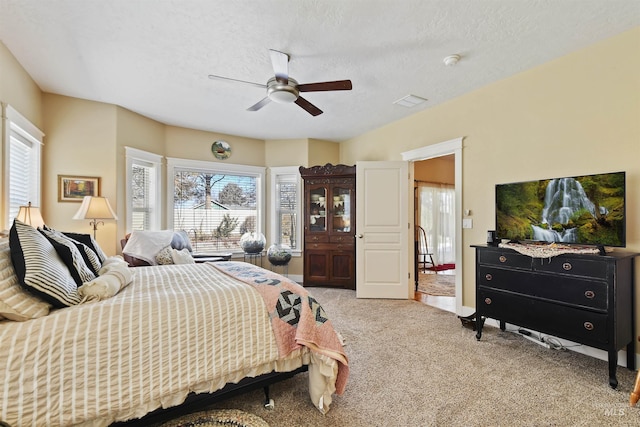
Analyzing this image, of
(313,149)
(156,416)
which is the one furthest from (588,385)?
(313,149)

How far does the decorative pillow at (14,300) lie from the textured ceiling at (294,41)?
6.09ft

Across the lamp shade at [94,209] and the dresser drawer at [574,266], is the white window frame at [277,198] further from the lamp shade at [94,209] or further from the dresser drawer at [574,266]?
the dresser drawer at [574,266]

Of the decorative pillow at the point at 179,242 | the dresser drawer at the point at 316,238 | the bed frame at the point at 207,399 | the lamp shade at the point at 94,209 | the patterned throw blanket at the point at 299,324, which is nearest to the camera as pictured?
the bed frame at the point at 207,399

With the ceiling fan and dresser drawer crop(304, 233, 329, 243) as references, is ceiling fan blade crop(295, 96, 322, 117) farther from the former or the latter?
dresser drawer crop(304, 233, 329, 243)

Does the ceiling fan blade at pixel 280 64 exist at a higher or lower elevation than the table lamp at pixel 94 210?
higher

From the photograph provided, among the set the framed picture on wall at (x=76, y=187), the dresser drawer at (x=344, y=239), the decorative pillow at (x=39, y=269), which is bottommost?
the dresser drawer at (x=344, y=239)

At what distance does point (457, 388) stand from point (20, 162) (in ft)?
14.9

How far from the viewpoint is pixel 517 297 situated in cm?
248

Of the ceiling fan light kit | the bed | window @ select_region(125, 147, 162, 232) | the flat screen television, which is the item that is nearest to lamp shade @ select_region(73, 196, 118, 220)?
window @ select_region(125, 147, 162, 232)

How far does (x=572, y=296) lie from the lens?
7.07ft

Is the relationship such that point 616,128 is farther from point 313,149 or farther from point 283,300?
point 313,149

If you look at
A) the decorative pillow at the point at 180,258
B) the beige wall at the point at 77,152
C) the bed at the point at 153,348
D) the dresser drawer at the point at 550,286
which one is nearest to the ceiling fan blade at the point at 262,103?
the bed at the point at 153,348

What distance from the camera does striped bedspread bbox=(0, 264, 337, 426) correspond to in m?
1.18

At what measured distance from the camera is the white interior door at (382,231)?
415 cm
